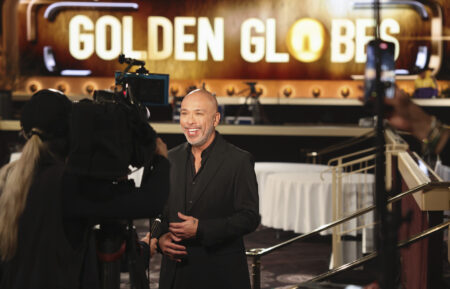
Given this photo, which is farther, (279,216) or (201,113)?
(279,216)

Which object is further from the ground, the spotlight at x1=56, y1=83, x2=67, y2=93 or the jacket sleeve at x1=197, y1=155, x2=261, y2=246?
the spotlight at x1=56, y1=83, x2=67, y2=93

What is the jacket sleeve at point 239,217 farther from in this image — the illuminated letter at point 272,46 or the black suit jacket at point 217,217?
the illuminated letter at point 272,46

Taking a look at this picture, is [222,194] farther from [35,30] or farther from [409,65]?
[35,30]

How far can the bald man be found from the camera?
2117mm

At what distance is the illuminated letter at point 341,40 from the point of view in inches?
462

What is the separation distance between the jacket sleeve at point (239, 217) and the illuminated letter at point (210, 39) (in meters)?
9.96

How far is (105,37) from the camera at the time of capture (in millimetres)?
12172

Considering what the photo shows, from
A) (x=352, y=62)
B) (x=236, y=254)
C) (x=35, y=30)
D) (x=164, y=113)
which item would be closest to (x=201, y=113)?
Result: (x=236, y=254)

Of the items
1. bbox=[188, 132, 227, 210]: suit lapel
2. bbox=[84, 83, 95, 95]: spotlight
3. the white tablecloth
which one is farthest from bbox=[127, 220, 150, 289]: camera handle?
bbox=[84, 83, 95, 95]: spotlight

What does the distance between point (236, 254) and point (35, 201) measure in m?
0.89

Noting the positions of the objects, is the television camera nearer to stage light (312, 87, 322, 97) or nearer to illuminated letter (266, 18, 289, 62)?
stage light (312, 87, 322, 97)

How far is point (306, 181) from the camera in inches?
230

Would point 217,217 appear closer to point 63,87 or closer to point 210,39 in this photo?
point 210,39

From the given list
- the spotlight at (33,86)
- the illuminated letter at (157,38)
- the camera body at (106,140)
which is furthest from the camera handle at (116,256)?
the spotlight at (33,86)
